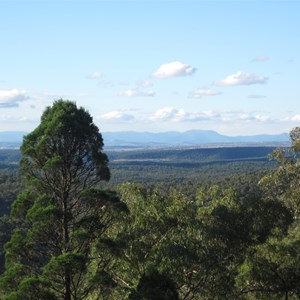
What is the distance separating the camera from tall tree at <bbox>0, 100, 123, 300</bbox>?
16.5 m

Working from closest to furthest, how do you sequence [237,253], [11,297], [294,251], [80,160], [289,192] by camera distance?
[11,297]
[80,160]
[294,251]
[237,253]
[289,192]

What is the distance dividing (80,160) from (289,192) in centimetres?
1546

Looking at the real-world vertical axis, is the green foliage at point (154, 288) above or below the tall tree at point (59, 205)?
below

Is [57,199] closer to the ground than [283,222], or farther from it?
farther from it

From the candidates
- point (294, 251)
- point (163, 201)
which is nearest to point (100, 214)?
point (163, 201)

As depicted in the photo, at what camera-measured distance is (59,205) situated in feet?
59.1

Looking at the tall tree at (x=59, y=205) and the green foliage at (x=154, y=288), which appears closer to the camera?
the tall tree at (x=59, y=205)

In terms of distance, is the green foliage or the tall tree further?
the green foliage

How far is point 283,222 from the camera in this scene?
23328 millimetres

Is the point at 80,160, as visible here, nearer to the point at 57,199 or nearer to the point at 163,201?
the point at 57,199

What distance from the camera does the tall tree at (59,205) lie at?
16469 millimetres

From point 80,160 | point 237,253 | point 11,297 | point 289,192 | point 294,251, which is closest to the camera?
point 11,297

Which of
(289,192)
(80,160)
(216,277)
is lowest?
(216,277)

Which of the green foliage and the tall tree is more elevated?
the tall tree
